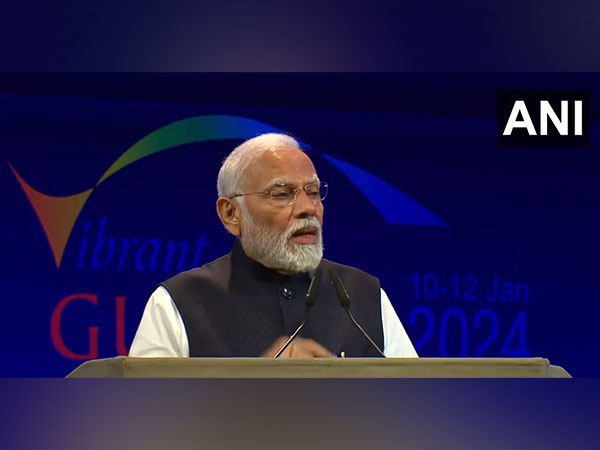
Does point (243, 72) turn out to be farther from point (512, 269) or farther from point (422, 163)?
point (512, 269)

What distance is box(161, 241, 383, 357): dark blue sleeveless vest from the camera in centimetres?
322

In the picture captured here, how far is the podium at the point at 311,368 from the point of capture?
1.82 meters

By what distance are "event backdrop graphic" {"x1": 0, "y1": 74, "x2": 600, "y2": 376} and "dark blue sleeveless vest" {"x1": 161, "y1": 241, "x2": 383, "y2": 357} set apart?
1.04 metres

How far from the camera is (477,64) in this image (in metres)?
4.08

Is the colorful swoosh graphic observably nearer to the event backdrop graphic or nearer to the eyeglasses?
the event backdrop graphic

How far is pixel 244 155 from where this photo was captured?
3.36 meters

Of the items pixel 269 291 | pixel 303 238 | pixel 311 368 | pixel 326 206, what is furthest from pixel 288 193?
pixel 311 368

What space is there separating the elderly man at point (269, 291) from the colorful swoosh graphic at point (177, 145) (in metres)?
1.06

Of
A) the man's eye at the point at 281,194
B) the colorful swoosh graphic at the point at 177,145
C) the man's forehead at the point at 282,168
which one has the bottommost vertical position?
the man's eye at the point at 281,194

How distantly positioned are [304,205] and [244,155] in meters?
0.23

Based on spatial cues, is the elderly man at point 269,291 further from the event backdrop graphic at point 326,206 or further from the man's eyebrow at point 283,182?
the event backdrop graphic at point 326,206

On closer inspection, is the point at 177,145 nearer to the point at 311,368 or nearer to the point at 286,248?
the point at 286,248

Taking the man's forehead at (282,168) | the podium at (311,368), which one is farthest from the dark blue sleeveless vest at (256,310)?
the podium at (311,368)

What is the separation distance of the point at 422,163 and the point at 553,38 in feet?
2.24
